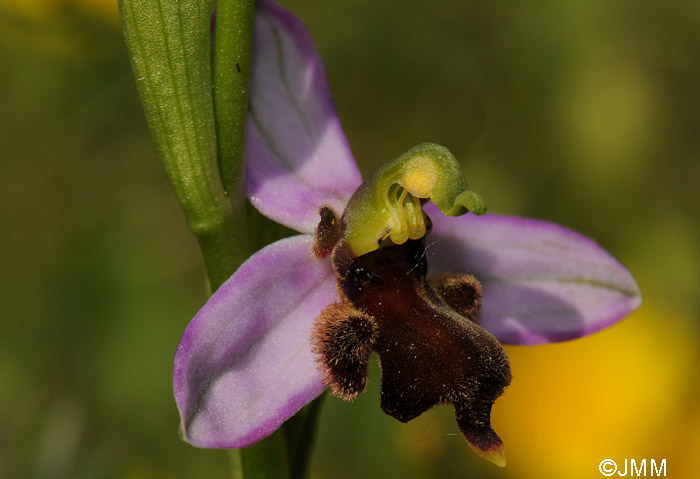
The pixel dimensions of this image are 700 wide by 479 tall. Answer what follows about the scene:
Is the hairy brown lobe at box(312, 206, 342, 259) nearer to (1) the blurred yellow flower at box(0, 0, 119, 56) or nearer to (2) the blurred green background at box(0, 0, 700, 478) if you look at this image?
(2) the blurred green background at box(0, 0, 700, 478)

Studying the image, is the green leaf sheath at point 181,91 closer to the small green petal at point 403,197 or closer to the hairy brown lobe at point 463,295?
the small green petal at point 403,197

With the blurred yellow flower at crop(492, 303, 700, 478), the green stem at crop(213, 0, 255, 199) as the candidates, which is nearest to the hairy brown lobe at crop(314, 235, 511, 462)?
the green stem at crop(213, 0, 255, 199)

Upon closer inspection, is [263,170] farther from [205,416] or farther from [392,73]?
[392,73]

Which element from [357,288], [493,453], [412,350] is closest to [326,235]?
[357,288]

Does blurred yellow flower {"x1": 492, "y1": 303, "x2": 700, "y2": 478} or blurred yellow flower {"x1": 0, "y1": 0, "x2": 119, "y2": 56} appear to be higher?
blurred yellow flower {"x1": 0, "y1": 0, "x2": 119, "y2": 56}

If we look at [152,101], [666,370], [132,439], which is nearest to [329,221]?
[152,101]

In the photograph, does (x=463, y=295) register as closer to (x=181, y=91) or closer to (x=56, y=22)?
(x=181, y=91)

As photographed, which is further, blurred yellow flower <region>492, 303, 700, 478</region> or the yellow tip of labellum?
blurred yellow flower <region>492, 303, 700, 478</region>
